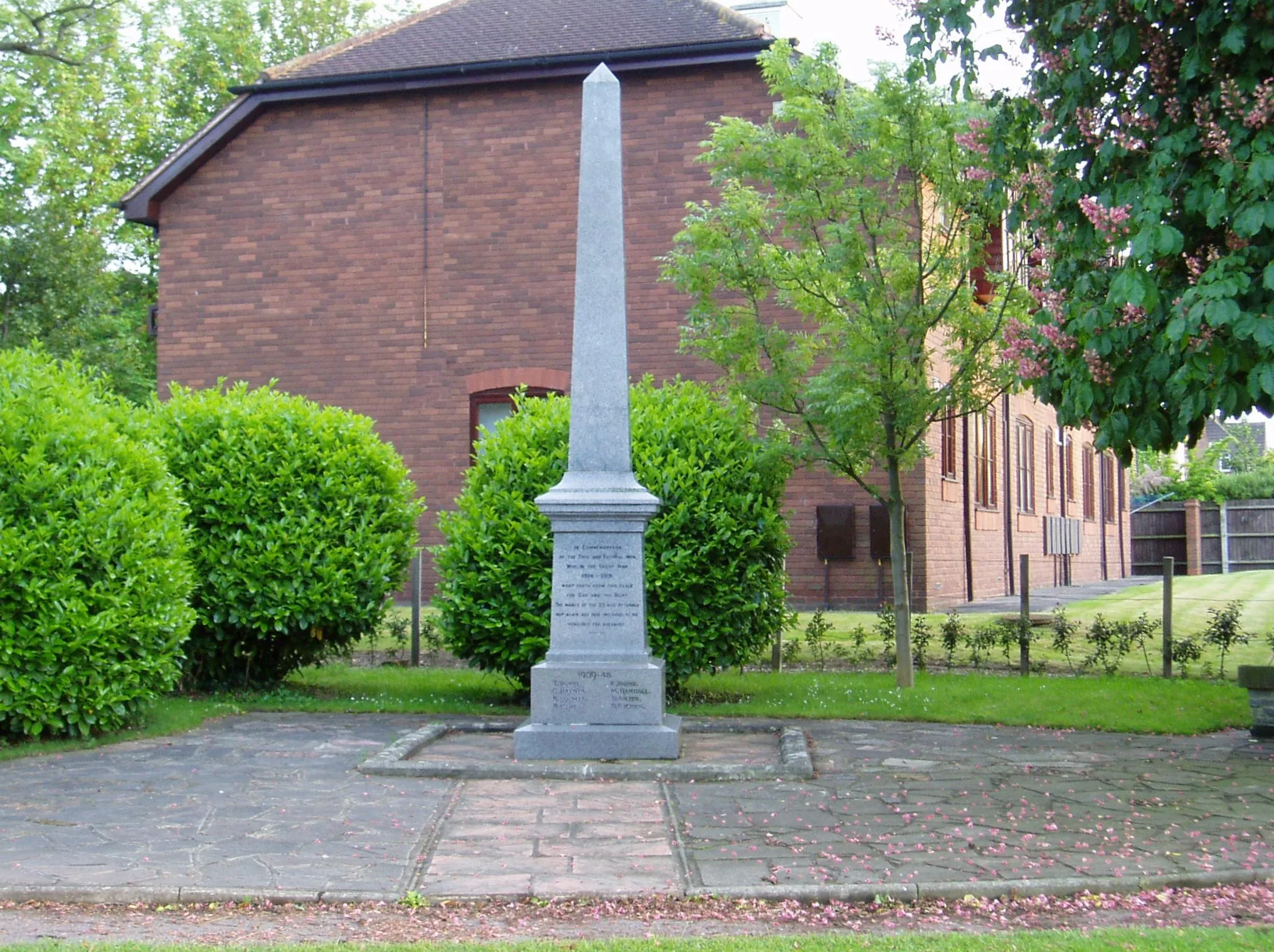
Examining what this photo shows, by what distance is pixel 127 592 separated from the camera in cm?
882

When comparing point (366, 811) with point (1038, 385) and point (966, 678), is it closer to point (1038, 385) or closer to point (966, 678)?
point (1038, 385)

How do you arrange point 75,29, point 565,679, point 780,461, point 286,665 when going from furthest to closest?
point 75,29 → point 286,665 → point 780,461 → point 565,679

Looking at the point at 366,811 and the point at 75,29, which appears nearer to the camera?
the point at 366,811

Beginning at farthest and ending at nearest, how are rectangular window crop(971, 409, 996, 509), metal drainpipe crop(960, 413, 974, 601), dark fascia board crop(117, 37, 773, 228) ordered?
rectangular window crop(971, 409, 996, 509), metal drainpipe crop(960, 413, 974, 601), dark fascia board crop(117, 37, 773, 228)

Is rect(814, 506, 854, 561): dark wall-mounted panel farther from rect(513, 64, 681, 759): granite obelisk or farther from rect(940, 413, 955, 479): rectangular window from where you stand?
rect(513, 64, 681, 759): granite obelisk

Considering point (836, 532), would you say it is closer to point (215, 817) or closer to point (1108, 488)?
point (215, 817)

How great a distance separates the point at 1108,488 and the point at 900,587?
2809 cm

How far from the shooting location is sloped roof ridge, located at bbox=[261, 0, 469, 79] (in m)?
19.7

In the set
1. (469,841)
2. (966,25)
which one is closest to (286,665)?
(469,841)

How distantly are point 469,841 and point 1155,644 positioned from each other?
36.0 feet

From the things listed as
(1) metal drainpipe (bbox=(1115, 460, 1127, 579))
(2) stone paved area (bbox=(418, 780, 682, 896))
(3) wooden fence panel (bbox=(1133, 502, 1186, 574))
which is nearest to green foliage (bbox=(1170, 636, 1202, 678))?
(2) stone paved area (bbox=(418, 780, 682, 896))

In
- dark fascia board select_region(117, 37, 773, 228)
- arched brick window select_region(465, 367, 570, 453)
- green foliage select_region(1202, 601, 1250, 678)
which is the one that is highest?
dark fascia board select_region(117, 37, 773, 228)

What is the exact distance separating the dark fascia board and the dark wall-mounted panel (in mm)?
6045

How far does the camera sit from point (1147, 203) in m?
6.38
